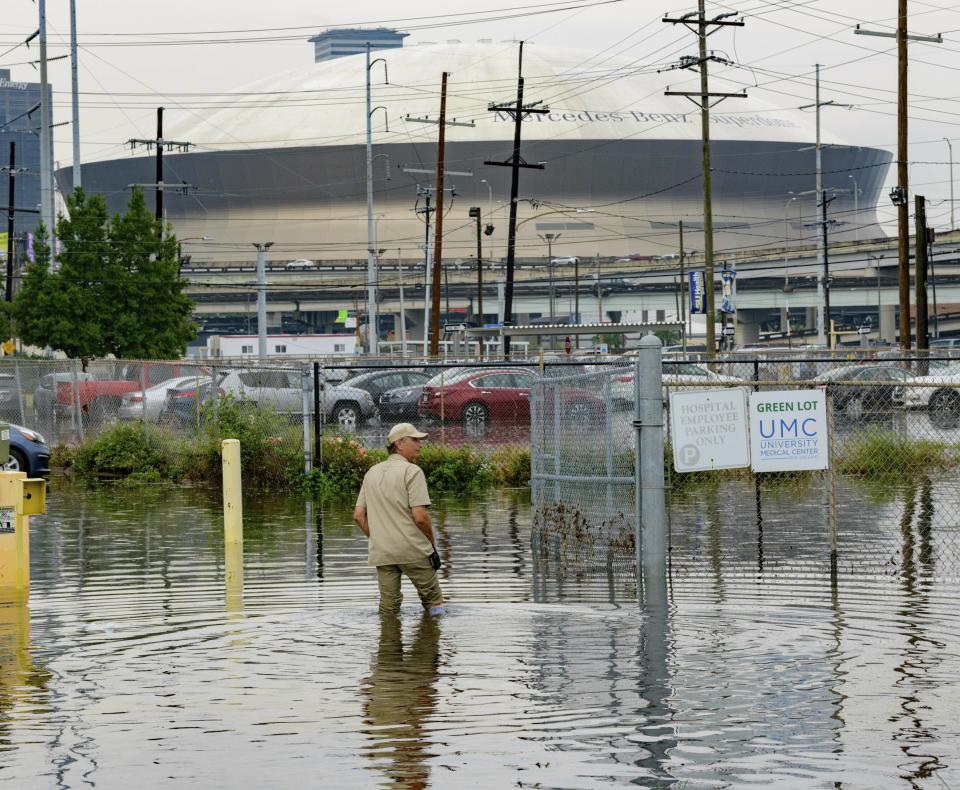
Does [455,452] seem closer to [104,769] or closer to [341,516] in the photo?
[341,516]

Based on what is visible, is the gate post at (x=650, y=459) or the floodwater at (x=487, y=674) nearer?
the floodwater at (x=487, y=674)

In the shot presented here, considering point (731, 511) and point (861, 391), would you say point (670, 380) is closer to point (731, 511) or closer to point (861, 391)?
point (861, 391)

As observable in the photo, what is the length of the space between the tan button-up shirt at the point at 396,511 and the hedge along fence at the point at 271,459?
10.9 m

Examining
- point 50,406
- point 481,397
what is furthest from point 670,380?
point 50,406

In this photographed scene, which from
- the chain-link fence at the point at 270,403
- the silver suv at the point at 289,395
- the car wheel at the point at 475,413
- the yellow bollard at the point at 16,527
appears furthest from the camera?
the car wheel at the point at 475,413

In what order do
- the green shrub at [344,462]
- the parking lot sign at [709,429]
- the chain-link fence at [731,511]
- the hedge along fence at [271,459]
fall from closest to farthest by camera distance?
the parking lot sign at [709,429] < the chain-link fence at [731,511] < the green shrub at [344,462] < the hedge along fence at [271,459]

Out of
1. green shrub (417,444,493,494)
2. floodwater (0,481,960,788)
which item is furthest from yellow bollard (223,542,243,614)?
Answer: green shrub (417,444,493,494)

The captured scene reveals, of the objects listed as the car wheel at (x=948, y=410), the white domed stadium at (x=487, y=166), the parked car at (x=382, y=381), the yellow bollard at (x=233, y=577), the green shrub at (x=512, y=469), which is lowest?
the yellow bollard at (x=233, y=577)

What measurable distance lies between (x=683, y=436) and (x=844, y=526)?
472 centimetres

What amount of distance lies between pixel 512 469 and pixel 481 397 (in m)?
8.45

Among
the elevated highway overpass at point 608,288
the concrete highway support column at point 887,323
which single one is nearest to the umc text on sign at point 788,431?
the elevated highway overpass at point 608,288

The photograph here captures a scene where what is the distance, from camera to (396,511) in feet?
36.8

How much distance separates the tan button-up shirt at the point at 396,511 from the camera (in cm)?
1113

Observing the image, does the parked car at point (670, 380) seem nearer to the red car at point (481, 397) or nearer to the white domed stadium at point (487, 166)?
the red car at point (481, 397)
